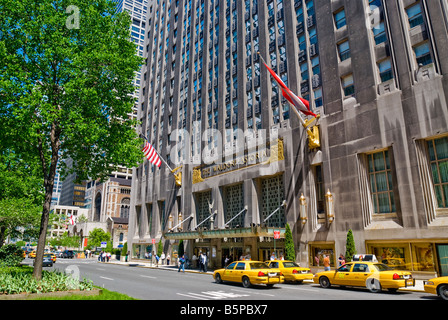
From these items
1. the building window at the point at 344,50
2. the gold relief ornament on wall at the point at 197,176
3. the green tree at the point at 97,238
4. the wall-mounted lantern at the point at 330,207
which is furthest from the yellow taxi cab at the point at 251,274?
the green tree at the point at 97,238

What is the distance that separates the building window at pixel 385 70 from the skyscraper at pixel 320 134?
→ 97 millimetres

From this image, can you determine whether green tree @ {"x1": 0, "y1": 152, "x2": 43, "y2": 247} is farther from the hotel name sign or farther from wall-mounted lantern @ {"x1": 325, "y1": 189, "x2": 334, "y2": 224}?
wall-mounted lantern @ {"x1": 325, "y1": 189, "x2": 334, "y2": 224}

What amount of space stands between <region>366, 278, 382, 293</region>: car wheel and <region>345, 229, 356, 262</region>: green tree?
7.65m

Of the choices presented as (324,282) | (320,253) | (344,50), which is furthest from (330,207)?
(344,50)

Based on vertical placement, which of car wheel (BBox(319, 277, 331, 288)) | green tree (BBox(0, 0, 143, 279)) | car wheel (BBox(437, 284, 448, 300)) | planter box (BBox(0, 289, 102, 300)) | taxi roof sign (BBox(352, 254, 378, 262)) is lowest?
car wheel (BBox(319, 277, 331, 288))

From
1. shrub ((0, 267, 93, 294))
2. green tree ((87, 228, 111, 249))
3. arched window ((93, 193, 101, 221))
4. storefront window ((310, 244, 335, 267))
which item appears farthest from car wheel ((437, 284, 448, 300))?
arched window ((93, 193, 101, 221))

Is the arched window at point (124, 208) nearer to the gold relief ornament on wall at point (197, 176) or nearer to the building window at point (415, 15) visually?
the gold relief ornament on wall at point (197, 176)

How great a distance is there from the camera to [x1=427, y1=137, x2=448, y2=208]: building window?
20.7 m

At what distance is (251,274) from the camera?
17.8m

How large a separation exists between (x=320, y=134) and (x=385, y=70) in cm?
709
